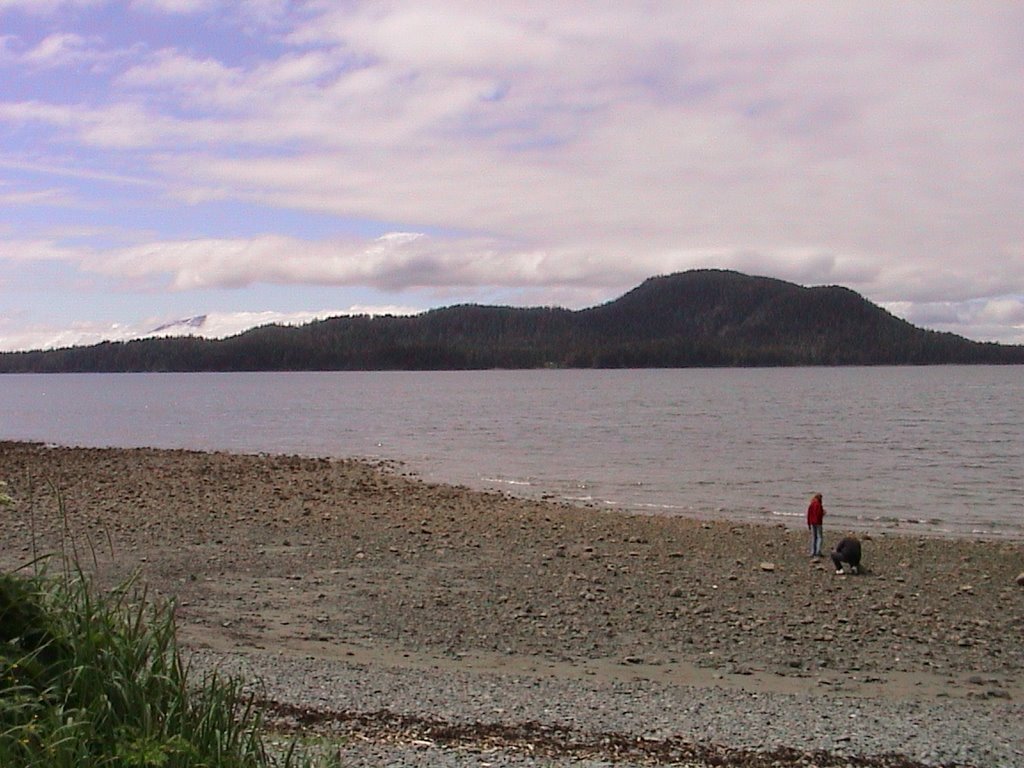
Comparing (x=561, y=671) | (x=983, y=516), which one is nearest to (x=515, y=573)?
(x=561, y=671)

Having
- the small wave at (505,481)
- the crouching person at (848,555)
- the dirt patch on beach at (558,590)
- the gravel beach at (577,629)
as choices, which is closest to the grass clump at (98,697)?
the gravel beach at (577,629)

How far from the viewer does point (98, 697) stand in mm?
4660

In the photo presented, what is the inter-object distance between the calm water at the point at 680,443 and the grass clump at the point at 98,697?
2145 centimetres

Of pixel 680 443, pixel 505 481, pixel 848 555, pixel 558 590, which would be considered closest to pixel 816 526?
pixel 848 555

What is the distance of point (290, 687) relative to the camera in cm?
1009

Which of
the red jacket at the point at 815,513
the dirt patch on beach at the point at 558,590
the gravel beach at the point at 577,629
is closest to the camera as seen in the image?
the gravel beach at the point at 577,629

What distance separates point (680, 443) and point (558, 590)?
33782 mm

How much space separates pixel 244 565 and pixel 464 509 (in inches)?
327

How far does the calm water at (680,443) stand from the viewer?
2884 centimetres

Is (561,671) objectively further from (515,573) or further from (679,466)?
(679,466)

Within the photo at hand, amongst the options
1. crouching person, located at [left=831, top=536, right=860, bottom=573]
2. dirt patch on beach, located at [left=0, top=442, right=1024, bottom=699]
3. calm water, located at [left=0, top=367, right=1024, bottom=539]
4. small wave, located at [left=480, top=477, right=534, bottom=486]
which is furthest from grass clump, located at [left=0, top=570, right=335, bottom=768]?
small wave, located at [left=480, top=477, right=534, bottom=486]

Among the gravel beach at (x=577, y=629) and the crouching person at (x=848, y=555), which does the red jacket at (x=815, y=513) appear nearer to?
the gravel beach at (x=577, y=629)

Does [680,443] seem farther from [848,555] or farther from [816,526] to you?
[848,555]

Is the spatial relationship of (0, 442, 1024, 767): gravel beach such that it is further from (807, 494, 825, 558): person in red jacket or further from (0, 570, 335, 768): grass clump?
(0, 570, 335, 768): grass clump
